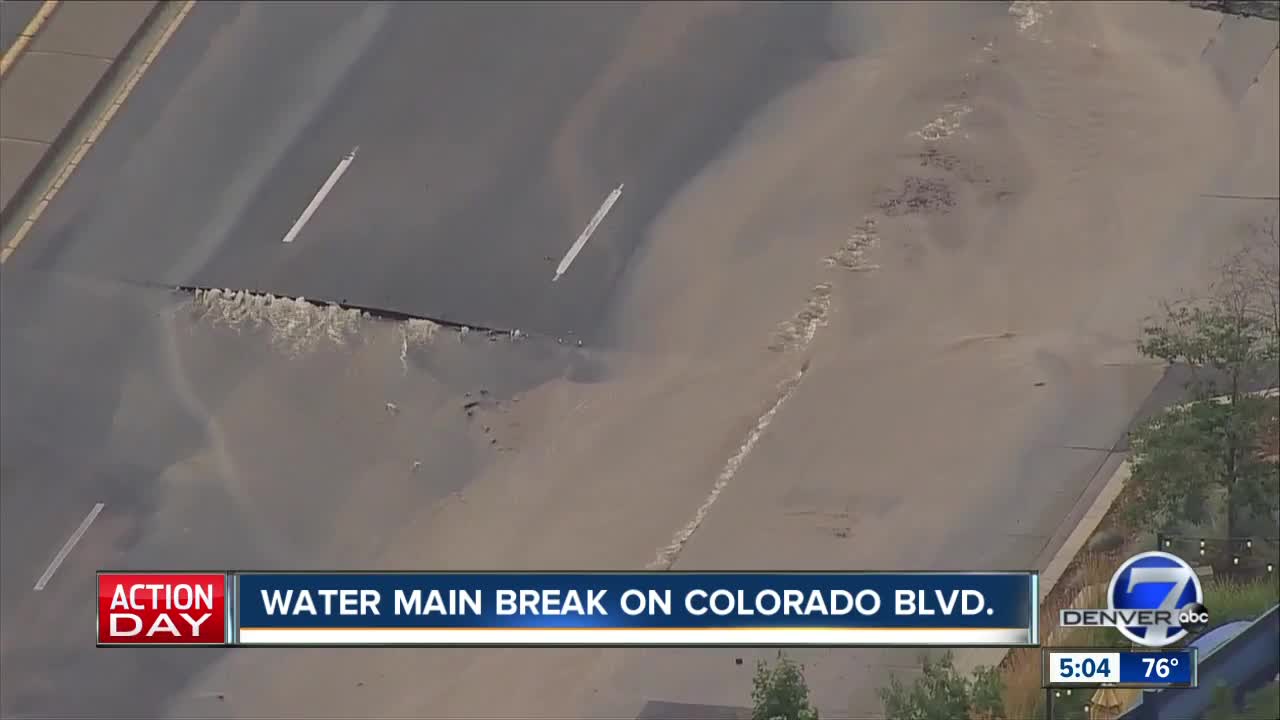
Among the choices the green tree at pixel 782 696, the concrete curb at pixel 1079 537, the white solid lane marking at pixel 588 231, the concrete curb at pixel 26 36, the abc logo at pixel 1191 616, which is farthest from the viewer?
the concrete curb at pixel 26 36

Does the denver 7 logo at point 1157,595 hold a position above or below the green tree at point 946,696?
above

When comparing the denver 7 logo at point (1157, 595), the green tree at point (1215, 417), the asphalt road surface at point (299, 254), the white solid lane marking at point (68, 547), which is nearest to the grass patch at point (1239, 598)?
the green tree at point (1215, 417)

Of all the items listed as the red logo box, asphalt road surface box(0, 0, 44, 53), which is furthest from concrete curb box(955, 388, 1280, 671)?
asphalt road surface box(0, 0, 44, 53)

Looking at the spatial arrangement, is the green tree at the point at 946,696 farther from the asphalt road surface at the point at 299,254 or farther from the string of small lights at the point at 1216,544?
the asphalt road surface at the point at 299,254

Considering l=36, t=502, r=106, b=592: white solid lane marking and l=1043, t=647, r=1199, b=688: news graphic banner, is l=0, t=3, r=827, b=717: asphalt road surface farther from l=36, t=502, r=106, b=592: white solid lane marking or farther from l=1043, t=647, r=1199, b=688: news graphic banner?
l=1043, t=647, r=1199, b=688: news graphic banner

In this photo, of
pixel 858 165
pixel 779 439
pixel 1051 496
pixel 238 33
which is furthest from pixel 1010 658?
pixel 238 33

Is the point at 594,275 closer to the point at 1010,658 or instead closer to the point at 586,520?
the point at 586,520

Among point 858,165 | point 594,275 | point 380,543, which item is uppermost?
point 858,165

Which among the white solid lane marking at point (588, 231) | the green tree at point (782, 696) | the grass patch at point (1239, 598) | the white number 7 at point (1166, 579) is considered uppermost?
the white solid lane marking at point (588, 231)
